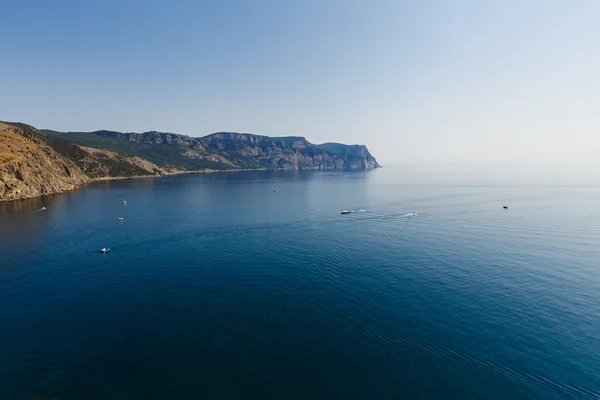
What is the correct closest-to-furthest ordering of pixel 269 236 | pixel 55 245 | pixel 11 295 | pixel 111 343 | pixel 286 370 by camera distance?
pixel 286 370 → pixel 111 343 → pixel 11 295 → pixel 55 245 → pixel 269 236

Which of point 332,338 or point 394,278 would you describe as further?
point 394,278

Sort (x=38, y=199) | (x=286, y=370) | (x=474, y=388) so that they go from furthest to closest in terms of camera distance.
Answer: (x=38, y=199), (x=286, y=370), (x=474, y=388)

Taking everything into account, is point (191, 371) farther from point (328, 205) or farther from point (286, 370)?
point (328, 205)

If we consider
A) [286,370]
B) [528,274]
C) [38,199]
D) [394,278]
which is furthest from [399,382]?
[38,199]

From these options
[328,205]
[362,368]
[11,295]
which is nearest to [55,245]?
[11,295]

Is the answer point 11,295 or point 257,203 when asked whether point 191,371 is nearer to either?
point 11,295

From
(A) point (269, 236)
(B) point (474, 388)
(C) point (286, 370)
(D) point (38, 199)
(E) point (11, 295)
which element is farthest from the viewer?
→ (D) point (38, 199)
